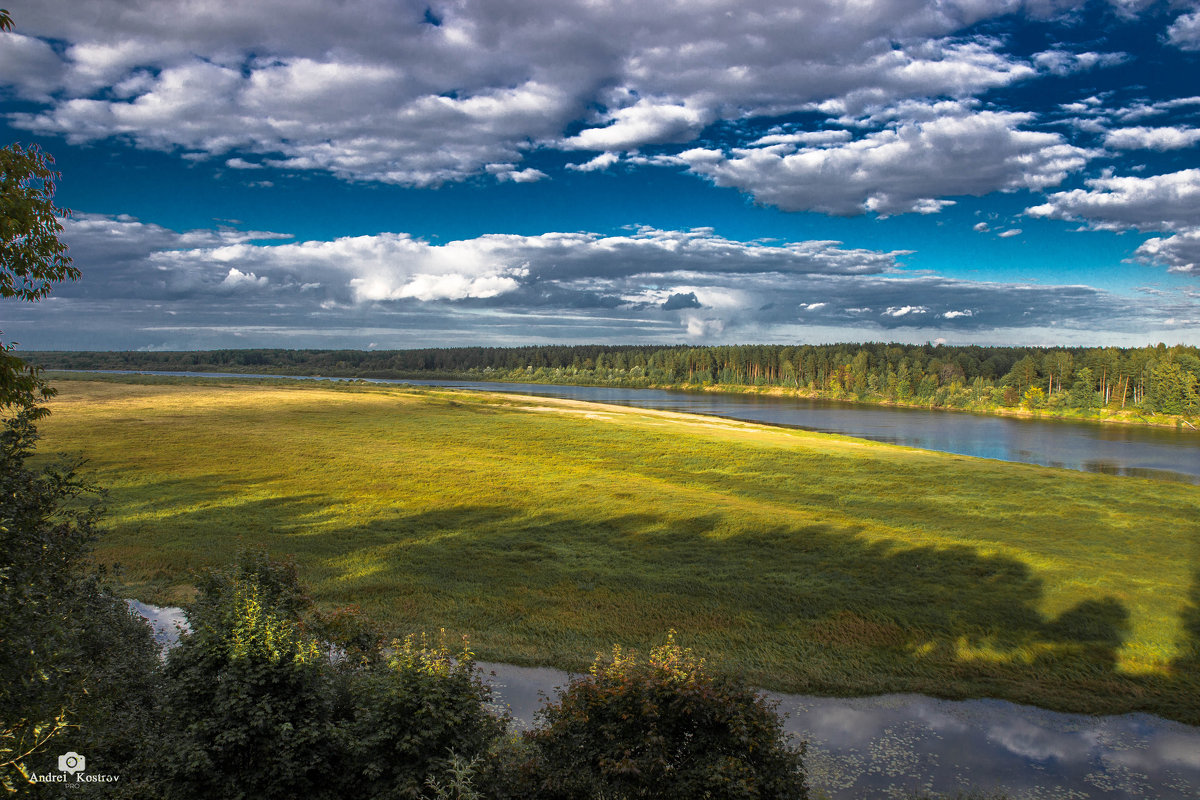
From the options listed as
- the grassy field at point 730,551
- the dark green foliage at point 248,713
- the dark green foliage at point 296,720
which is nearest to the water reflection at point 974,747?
the grassy field at point 730,551

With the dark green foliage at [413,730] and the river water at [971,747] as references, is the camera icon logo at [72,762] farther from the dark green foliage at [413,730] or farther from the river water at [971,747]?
the river water at [971,747]

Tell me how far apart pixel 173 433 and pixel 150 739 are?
59159 millimetres

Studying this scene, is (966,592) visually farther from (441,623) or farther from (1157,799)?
(441,623)

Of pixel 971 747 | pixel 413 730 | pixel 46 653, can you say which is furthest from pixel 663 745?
pixel 46 653

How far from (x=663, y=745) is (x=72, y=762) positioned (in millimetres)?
9711

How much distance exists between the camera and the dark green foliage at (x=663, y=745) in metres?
10.8

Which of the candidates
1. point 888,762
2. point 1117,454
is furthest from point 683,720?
point 1117,454

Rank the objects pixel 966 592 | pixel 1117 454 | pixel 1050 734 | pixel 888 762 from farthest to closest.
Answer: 1. pixel 1117 454
2. pixel 966 592
3. pixel 1050 734
4. pixel 888 762

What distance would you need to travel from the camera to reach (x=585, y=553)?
2995 centimetres

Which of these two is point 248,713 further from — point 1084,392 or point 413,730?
point 1084,392

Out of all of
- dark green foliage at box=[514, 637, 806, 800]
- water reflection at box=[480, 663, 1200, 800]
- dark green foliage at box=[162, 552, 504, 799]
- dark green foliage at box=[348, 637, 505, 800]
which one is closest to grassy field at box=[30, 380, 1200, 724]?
water reflection at box=[480, 663, 1200, 800]

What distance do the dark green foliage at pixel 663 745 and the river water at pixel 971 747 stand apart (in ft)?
9.28

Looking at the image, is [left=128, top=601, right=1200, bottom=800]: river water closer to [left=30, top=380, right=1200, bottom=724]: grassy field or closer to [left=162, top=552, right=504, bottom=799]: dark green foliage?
[left=30, top=380, right=1200, bottom=724]: grassy field

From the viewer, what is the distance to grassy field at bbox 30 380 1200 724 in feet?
67.1
